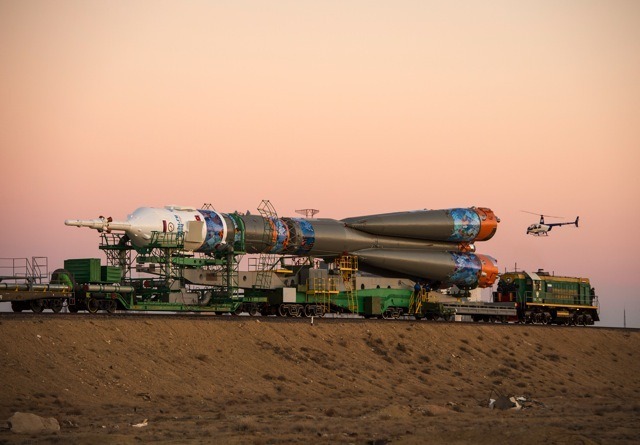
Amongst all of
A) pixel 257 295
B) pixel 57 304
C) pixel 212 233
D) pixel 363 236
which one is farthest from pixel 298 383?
pixel 363 236

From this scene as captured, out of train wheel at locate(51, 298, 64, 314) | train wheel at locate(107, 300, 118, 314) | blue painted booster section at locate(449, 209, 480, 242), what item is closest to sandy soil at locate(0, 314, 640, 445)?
train wheel at locate(107, 300, 118, 314)

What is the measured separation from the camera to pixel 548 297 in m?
68.9

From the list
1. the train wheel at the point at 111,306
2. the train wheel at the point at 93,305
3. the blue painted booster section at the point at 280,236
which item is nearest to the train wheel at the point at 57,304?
the train wheel at the point at 93,305

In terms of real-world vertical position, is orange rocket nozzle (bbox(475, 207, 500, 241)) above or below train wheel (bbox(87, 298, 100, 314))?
above

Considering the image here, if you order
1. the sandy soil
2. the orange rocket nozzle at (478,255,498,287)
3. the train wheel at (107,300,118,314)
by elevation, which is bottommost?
the sandy soil

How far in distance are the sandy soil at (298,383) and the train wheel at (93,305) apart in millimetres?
6249

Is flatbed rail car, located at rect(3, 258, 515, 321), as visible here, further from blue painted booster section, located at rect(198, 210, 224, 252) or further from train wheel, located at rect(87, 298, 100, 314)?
blue painted booster section, located at rect(198, 210, 224, 252)

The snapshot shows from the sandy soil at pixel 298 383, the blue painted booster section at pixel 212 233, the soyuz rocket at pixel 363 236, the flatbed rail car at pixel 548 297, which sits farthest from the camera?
the flatbed rail car at pixel 548 297

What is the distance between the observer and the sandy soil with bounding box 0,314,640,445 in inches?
1241

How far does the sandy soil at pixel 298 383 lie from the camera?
103ft

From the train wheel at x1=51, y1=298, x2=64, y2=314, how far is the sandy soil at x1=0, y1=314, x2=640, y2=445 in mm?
6528

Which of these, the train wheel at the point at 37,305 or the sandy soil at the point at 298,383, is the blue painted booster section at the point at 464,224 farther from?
the train wheel at the point at 37,305

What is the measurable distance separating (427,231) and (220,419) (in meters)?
31.8

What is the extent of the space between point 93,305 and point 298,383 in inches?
525
